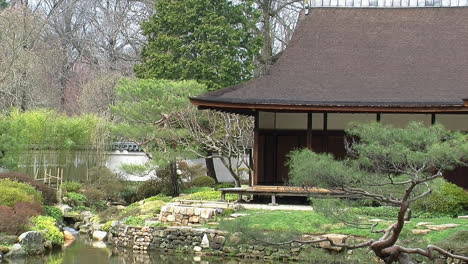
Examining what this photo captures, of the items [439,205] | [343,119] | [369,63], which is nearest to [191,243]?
[439,205]

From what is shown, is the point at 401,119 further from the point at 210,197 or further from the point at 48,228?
the point at 48,228

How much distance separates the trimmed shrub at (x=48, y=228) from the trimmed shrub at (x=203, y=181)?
8892 millimetres

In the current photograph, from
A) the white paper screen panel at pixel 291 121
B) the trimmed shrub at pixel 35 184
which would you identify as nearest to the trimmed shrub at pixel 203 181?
the trimmed shrub at pixel 35 184

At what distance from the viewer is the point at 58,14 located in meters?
49.3

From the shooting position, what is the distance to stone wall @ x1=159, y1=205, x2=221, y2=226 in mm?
19328

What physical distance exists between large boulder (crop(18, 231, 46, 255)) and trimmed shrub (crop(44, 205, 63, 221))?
3985mm

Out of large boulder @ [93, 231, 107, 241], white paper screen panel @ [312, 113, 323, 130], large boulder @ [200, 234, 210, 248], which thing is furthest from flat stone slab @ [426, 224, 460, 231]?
large boulder @ [93, 231, 107, 241]

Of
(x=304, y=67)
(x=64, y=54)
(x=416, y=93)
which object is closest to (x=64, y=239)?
(x=304, y=67)

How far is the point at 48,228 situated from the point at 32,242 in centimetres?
151

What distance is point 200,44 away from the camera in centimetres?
2978

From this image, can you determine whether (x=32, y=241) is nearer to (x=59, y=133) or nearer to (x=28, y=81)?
(x=59, y=133)

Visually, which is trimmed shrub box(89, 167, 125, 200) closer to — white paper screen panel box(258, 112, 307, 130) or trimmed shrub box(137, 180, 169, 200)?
trimmed shrub box(137, 180, 169, 200)

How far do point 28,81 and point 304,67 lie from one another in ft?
51.3

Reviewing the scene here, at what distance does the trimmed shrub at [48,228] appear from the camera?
19.8m
